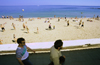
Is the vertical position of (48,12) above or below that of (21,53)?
above

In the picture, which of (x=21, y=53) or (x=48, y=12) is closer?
(x=21, y=53)

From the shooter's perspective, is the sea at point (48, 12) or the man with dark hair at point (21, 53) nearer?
the man with dark hair at point (21, 53)

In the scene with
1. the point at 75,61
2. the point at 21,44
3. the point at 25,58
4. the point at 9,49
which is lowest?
the point at 75,61

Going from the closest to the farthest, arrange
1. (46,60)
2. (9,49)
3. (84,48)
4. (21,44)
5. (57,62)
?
(57,62), (21,44), (9,49), (46,60), (84,48)

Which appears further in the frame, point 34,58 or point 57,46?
point 34,58

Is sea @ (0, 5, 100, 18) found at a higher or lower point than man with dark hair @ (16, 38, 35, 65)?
higher

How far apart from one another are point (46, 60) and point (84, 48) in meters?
0.99

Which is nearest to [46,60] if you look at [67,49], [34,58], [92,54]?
[34,58]

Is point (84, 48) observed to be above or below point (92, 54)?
above

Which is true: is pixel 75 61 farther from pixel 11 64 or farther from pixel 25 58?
pixel 11 64

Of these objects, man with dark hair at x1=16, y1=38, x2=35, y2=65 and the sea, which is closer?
man with dark hair at x1=16, y1=38, x2=35, y2=65

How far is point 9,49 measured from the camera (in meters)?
1.78

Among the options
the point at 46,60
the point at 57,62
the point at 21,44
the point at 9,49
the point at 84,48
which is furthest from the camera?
the point at 84,48

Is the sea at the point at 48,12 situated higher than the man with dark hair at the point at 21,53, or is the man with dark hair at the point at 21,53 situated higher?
the sea at the point at 48,12
